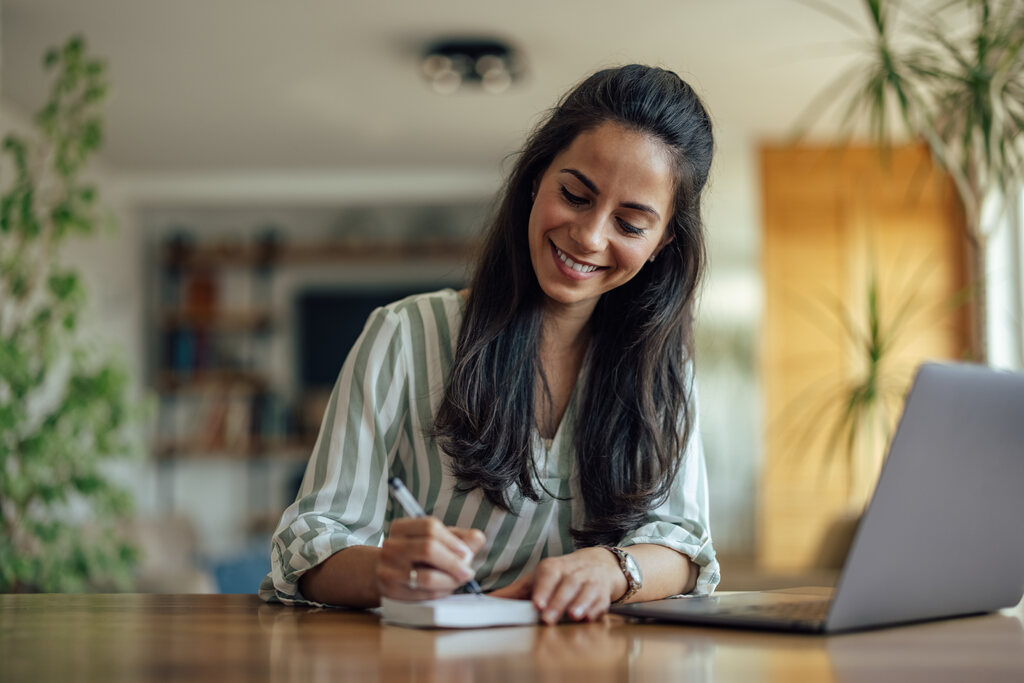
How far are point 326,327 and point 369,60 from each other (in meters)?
2.87

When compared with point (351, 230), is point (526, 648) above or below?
below

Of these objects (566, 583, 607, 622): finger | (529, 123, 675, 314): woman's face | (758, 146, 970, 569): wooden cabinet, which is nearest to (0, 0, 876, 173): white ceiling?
(758, 146, 970, 569): wooden cabinet

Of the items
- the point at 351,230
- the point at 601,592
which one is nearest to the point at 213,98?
the point at 351,230

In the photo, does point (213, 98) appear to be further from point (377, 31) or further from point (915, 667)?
point (915, 667)

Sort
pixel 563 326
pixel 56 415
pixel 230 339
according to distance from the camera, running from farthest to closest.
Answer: pixel 230 339 → pixel 56 415 → pixel 563 326

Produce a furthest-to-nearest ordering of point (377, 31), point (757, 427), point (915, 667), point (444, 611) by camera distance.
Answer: point (757, 427)
point (377, 31)
point (444, 611)
point (915, 667)

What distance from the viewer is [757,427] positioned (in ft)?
19.9

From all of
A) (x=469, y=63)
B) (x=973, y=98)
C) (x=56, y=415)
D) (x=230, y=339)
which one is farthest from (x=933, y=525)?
(x=230, y=339)

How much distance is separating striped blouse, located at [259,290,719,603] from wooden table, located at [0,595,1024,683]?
19 centimetres

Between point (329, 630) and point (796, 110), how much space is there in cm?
518

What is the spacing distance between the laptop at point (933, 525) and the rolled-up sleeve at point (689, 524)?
15 cm

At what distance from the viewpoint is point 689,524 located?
133cm

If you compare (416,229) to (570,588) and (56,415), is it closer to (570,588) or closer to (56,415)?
(56,415)

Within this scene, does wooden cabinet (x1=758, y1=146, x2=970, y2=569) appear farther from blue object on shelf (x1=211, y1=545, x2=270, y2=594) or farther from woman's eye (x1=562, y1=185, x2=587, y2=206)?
woman's eye (x1=562, y1=185, x2=587, y2=206)
